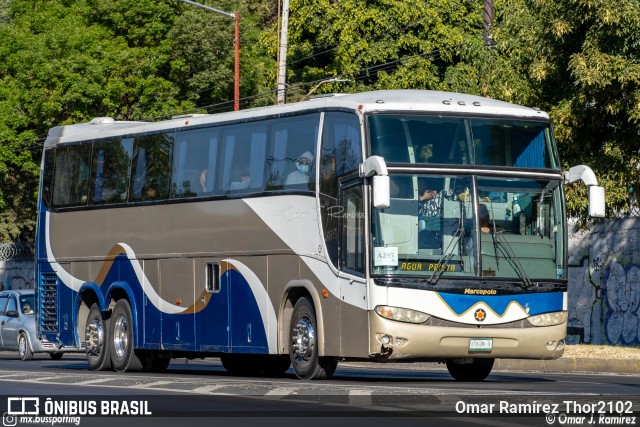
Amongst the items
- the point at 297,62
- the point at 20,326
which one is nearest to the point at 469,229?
the point at 20,326

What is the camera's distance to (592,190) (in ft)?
63.8

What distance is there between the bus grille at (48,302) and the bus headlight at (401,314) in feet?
32.9

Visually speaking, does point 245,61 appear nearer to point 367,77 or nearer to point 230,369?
point 367,77

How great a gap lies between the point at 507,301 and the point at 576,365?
25.4 feet

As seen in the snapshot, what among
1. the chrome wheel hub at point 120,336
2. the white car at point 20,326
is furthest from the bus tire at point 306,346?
the white car at point 20,326

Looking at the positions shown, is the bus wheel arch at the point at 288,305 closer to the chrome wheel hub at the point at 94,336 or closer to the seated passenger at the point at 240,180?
the seated passenger at the point at 240,180

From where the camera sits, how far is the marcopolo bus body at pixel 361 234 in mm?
18578

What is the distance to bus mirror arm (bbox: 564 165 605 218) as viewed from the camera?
762 inches

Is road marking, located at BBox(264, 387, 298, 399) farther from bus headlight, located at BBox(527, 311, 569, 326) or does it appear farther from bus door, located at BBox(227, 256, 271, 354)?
bus door, located at BBox(227, 256, 271, 354)

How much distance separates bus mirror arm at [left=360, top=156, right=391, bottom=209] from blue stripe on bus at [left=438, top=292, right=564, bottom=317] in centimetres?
149

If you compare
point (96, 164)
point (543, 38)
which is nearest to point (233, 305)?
point (96, 164)

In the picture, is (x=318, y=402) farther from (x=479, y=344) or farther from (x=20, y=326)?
(x=20, y=326)

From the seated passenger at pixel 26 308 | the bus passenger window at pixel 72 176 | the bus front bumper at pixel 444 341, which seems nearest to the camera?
the bus front bumper at pixel 444 341

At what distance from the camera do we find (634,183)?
27438mm
